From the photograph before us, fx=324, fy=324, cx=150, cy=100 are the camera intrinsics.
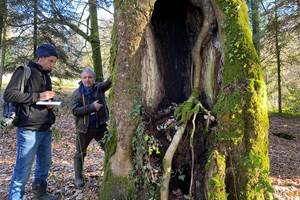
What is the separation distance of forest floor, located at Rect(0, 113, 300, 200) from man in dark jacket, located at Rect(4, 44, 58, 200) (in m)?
0.83

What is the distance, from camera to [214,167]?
12.6 ft

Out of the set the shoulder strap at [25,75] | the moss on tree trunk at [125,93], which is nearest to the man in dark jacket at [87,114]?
the moss on tree trunk at [125,93]

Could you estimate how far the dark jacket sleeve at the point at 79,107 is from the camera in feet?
17.0

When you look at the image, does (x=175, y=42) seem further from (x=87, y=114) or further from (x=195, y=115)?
(x=87, y=114)

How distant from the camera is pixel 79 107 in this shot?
5.32m

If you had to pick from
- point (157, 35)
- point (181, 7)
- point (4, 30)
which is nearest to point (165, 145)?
point (157, 35)

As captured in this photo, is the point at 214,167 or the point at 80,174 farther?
the point at 80,174

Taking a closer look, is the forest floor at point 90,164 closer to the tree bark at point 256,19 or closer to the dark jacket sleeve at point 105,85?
the dark jacket sleeve at point 105,85

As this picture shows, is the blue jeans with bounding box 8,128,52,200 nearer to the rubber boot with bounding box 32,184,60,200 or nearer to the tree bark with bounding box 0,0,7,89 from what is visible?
the rubber boot with bounding box 32,184,60,200

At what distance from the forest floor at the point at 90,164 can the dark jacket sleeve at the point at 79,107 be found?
53cm

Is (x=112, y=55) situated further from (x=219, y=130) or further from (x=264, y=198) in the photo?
(x=264, y=198)

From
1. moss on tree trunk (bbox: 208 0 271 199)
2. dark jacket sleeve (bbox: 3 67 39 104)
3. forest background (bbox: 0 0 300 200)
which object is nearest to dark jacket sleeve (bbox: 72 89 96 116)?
dark jacket sleeve (bbox: 3 67 39 104)

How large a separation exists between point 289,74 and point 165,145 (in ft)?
65.2

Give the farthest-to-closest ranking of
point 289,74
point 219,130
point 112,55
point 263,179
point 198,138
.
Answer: point 289,74 → point 112,55 → point 198,138 → point 219,130 → point 263,179
